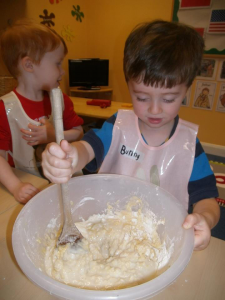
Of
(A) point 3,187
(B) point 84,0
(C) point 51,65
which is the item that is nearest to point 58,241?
(A) point 3,187

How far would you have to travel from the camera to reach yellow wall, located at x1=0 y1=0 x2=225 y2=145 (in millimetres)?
2283

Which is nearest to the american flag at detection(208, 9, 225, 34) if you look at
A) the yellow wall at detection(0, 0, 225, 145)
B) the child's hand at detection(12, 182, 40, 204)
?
the yellow wall at detection(0, 0, 225, 145)

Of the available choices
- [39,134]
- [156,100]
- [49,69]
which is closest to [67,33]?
[49,69]

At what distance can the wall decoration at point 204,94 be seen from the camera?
2.53 metres

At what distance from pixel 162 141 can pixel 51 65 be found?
0.65 meters

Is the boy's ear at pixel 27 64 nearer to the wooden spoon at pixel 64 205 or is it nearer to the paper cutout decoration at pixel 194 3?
the wooden spoon at pixel 64 205

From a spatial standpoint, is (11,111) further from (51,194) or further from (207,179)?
(207,179)

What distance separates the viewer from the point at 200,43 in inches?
27.4

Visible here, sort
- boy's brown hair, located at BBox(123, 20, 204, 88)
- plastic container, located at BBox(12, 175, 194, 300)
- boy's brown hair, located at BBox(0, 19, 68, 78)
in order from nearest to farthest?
plastic container, located at BBox(12, 175, 194, 300) < boy's brown hair, located at BBox(123, 20, 204, 88) < boy's brown hair, located at BBox(0, 19, 68, 78)

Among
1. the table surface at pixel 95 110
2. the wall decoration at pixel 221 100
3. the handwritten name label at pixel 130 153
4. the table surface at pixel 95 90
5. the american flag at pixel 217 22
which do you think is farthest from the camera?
the table surface at pixel 95 90

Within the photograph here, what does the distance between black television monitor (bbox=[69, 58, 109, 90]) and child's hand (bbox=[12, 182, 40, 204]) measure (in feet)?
7.37

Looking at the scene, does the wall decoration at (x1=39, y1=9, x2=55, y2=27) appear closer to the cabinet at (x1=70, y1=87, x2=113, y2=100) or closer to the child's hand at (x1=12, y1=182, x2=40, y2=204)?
the cabinet at (x1=70, y1=87, x2=113, y2=100)

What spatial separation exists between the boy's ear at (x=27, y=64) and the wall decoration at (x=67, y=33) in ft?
5.99

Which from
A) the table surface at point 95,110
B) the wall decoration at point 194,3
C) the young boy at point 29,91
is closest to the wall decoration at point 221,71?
the wall decoration at point 194,3
